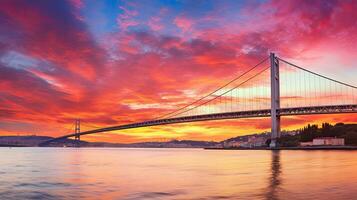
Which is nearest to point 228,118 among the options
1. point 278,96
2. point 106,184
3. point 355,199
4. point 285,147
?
point 278,96

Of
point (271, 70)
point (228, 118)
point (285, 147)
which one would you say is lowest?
point (285, 147)

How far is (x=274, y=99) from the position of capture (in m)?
79.2

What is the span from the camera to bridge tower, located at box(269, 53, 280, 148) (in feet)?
254

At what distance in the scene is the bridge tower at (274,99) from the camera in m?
77.4

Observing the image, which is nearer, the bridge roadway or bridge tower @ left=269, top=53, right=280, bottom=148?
the bridge roadway

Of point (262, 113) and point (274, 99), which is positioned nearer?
point (274, 99)

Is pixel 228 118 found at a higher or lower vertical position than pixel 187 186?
higher

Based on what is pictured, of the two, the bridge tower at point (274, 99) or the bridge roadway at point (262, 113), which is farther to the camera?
the bridge tower at point (274, 99)

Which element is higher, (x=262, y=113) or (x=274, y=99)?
(x=274, y=99)

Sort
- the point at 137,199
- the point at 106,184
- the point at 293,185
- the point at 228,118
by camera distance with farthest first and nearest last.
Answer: the point at 228,118, the point at 106,184, the point at 293,185, the point at 137,199

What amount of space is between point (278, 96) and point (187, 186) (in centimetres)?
6614

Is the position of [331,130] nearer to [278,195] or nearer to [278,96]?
[278,96]

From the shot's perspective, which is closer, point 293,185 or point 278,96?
point 293,185

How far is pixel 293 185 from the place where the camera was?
17609 millimetres
